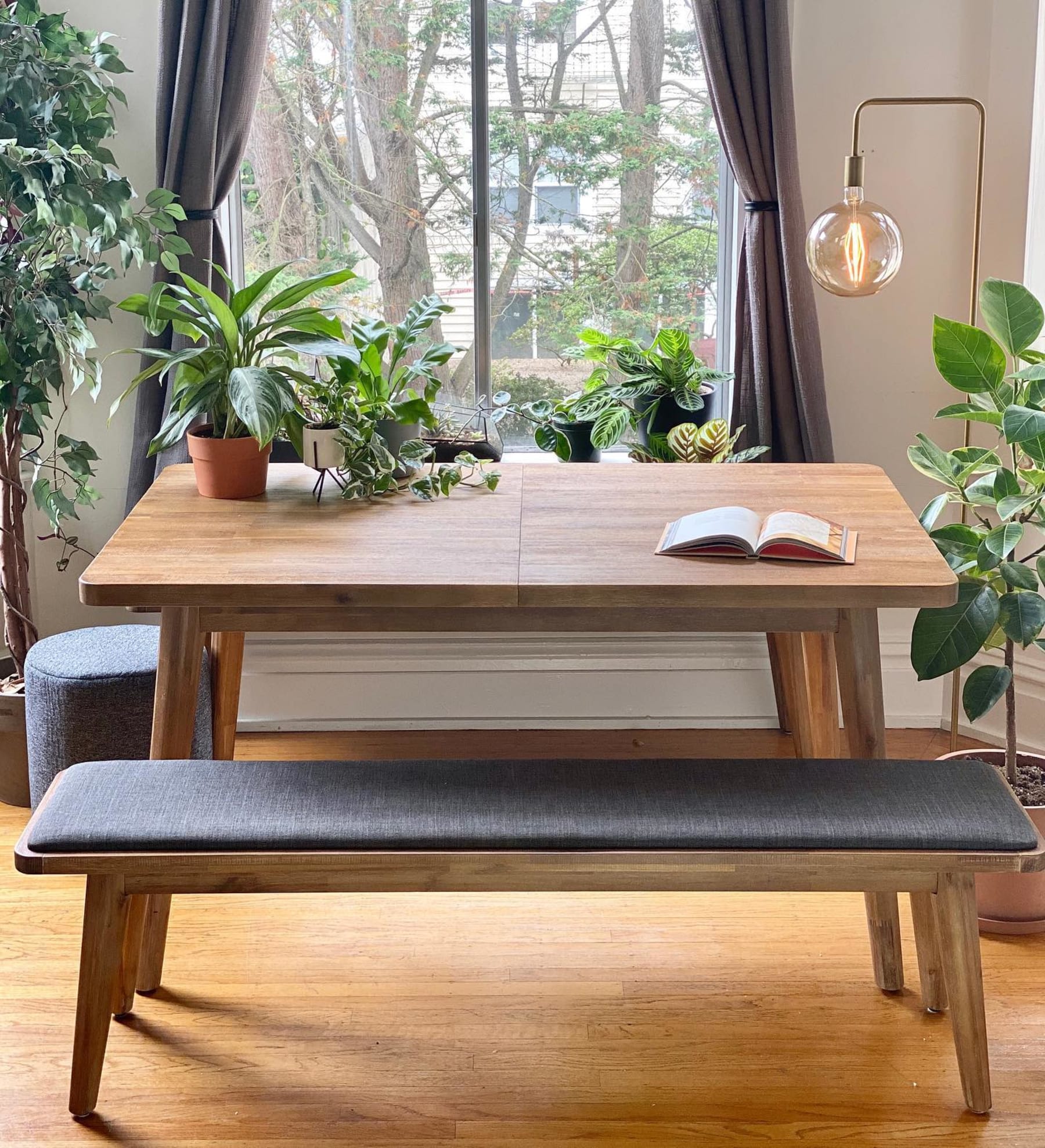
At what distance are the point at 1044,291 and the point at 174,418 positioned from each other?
6.59 ft

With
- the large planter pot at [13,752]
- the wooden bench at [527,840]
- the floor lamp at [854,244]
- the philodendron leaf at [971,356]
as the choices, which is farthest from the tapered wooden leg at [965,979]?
the large planter pot at [13,752]

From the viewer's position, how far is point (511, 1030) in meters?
2.14

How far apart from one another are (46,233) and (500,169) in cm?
123

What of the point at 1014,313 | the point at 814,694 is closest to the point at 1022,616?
the point at 814,694

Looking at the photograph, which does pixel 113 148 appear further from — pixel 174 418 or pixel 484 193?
pixel 174 418

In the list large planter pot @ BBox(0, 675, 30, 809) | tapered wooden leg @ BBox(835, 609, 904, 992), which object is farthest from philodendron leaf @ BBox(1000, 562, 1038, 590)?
large planter pot @ BBox(0, 675, 30, 809)

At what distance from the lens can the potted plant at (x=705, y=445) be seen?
116 inches

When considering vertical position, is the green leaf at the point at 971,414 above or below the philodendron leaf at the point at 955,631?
above

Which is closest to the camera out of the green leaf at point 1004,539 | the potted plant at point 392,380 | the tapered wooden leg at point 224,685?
Answer: the green leaf at point 1004,539

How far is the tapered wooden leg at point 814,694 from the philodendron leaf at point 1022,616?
329mm

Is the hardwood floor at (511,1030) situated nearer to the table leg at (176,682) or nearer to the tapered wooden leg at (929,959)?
the tapered wooden leg at (929,959)

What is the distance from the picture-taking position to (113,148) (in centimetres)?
316

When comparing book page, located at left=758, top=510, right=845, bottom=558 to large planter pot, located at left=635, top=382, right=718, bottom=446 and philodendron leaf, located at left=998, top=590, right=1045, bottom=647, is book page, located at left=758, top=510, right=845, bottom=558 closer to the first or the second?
philodendron leaf, located at left=998, top=590, right=1045, bottom=647

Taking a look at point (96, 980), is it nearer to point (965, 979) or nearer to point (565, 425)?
point (965, 979)
